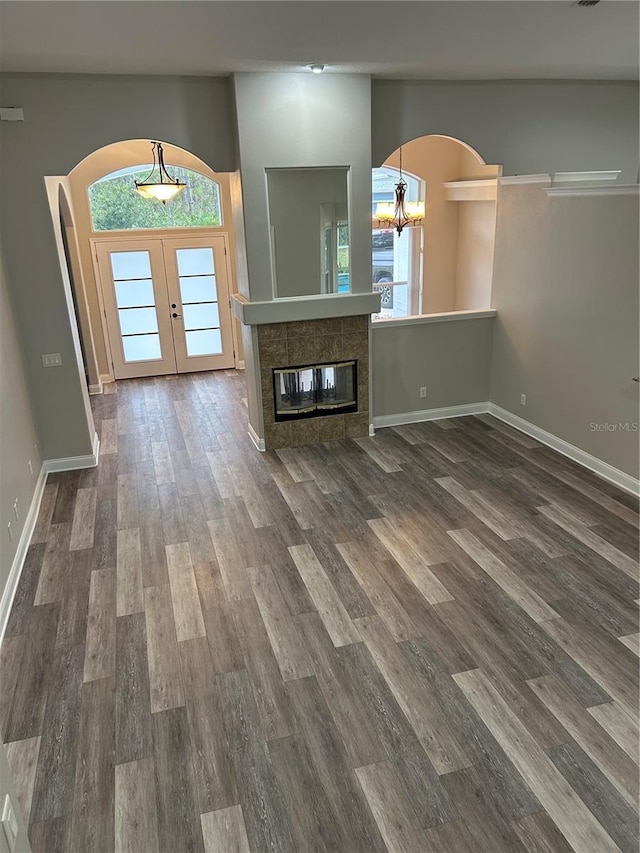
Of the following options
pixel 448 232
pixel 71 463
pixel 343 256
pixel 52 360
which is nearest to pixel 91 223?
pixel 52 360

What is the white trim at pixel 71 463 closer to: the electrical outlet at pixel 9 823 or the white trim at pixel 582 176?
the electrical outlet at pixel 9 823

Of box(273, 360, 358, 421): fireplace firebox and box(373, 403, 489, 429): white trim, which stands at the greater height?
box(273, 360, 358, 421): fireplace firebox

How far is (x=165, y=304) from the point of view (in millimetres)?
8492

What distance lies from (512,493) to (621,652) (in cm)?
180

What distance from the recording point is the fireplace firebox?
18.6 ft

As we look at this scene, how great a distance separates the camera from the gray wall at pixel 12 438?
12.5 ft

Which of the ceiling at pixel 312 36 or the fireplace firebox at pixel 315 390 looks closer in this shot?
the ceiling at pixel 312 36

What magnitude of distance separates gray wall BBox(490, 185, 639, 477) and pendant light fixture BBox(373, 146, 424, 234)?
7.62ft

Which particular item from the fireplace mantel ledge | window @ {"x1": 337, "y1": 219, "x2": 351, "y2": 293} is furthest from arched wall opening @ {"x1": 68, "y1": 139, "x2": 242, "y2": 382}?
the fireplace mantel ledge

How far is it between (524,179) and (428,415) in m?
2.47

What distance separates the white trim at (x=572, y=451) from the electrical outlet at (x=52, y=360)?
4381 millimetres

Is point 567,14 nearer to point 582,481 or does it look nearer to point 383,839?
point 582,481

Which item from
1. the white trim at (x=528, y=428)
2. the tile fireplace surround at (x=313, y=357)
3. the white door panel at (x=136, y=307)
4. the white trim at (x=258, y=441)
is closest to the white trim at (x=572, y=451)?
the white trim at (x=528, y=428)

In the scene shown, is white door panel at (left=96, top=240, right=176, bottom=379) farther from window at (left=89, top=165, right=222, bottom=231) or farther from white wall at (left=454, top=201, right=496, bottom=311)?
white wall at (left=454, top=201, right=496, bottom=311)
